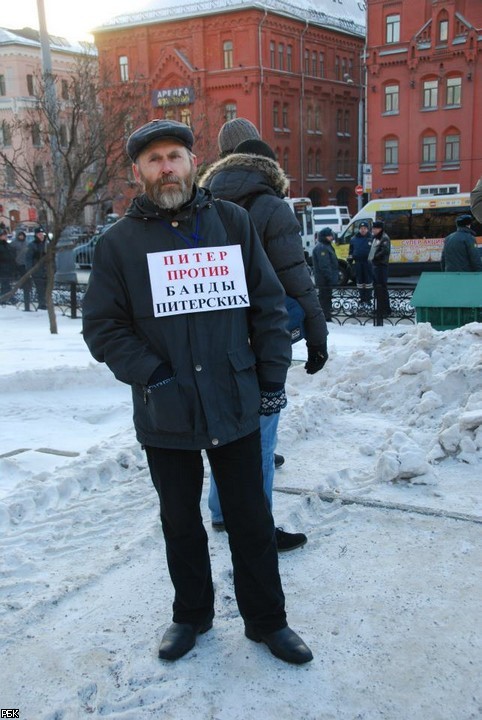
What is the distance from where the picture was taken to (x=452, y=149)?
3875 cm

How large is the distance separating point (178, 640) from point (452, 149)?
39.9 m

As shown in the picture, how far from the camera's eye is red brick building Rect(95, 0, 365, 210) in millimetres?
43000

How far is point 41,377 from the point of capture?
741cm

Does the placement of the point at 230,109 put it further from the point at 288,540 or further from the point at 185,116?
the point at 288,540

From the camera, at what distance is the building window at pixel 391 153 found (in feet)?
131

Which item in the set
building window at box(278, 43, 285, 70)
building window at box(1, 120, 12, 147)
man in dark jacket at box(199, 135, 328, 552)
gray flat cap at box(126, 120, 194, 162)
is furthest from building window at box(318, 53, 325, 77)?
gray flat cap at box(126, 120, 194, 162)

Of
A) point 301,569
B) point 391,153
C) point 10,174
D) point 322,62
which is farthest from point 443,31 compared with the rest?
point 301,569

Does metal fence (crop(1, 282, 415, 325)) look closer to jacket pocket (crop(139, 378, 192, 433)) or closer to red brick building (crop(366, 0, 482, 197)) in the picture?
jacket pocket (crop(139, 378, 192, 433))

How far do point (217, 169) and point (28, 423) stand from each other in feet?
11.7

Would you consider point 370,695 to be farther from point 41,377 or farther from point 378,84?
point 378,84

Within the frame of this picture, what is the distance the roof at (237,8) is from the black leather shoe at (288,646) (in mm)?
44886

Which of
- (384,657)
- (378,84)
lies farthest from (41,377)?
(378,84)

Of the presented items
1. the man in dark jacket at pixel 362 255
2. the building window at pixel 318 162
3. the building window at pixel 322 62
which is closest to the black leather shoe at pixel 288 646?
the man in dark jacket at pixel 362 255

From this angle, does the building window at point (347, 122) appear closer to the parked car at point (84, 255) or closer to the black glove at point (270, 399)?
the parked car at point (84, 255)
